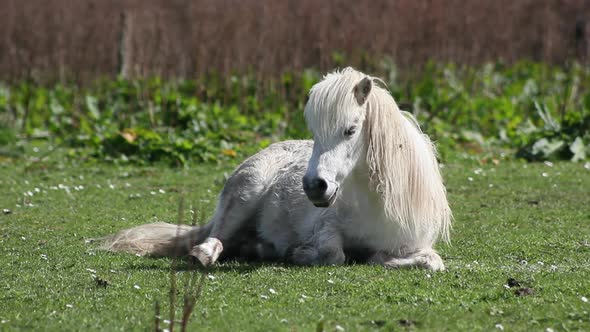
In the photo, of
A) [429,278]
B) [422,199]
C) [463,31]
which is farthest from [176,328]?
[463,31]

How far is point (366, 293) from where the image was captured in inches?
230

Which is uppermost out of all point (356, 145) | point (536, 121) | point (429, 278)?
point (356, 145)

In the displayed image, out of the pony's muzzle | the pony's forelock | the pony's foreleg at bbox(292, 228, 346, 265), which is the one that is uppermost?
the pony's forelock

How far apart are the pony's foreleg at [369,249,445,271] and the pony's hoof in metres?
1.17

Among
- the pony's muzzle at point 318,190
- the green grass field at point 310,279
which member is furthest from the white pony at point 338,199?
the green grass field at point 310,279

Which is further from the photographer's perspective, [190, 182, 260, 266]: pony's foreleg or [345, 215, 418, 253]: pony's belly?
[190, 182, 260, 266]: pony's foreleg

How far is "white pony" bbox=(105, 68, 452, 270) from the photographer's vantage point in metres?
6.27

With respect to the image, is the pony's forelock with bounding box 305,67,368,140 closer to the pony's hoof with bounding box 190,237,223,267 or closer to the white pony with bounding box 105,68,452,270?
the white pony with bounding box 105,68,452,270

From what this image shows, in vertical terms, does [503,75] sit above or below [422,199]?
below

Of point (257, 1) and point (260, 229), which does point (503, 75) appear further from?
point (260, 229)

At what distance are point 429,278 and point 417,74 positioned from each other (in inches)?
425

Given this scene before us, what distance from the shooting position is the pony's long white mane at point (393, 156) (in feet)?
20.7

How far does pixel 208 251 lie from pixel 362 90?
1.71 m

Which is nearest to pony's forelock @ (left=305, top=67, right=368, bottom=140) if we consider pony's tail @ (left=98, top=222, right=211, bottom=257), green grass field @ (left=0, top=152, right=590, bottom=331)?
green grass field @ (left=0, top=152, right=590, bottom=331)
